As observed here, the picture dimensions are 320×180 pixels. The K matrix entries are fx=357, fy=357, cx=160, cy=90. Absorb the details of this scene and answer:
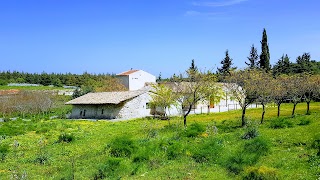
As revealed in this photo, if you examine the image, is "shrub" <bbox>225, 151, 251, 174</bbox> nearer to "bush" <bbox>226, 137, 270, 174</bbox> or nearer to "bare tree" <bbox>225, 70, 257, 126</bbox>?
"bush" <bbox>226, 137, 270, 174</bbox>

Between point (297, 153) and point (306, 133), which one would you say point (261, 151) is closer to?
point (297, 153)

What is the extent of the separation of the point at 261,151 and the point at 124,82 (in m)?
61.3

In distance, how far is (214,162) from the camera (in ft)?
50.1

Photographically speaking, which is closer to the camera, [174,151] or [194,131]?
[174,151]

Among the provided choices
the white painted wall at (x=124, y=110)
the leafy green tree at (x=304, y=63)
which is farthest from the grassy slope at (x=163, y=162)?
the leafy green tree at (x=304, y=63)

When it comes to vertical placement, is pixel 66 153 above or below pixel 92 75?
below

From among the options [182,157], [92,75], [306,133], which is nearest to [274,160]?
[182,157]

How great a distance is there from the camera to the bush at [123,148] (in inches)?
709

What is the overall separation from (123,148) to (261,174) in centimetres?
808

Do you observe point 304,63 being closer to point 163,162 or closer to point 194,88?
point 194,88

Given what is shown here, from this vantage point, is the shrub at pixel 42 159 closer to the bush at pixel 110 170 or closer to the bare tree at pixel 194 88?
the bush at pixel 110 170

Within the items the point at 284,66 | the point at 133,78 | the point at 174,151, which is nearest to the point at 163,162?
the point at 174,151

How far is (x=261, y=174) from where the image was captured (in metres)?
12.1

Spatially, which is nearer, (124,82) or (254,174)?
(254,174)
